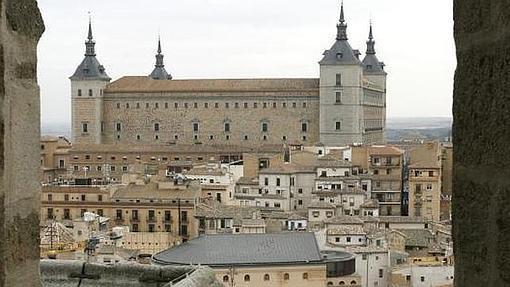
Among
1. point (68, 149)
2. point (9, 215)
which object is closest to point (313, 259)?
point (9, 215)

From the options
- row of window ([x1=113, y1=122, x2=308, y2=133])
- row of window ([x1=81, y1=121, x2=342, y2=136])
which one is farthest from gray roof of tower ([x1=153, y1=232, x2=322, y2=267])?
row of window ([x1=113, y1=122, x2=308, y2=133])

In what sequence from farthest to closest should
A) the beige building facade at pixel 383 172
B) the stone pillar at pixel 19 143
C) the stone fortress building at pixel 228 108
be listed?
the stone fortress building at pixel 228 108 < the beige building facade at pixel 383 172 < the stone pillar at pixel 19 143

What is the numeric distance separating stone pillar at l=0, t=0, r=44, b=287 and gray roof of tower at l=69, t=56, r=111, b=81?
171 ft

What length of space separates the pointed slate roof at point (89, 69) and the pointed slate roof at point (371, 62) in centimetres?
1806

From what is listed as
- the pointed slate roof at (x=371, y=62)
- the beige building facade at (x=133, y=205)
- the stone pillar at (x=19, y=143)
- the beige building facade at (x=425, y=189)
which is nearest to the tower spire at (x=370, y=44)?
the pointed slate roof at (x=371, y=62)

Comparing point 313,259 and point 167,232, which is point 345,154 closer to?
point 167,232

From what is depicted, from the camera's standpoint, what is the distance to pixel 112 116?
52844mm

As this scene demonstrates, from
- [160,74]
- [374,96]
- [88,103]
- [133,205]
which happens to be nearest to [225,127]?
[88,103]

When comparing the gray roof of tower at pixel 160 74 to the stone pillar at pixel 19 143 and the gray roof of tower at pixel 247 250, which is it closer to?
the gray roof of tower at pixel 247 250

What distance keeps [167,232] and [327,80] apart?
83.3 ft

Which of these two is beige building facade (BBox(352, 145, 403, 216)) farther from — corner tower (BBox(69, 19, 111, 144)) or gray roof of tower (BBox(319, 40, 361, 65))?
corner tower (BBox(69, 19, 111, 144))

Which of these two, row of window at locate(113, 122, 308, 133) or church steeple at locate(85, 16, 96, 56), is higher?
church steeple at locate(85, 16, 96, 56)

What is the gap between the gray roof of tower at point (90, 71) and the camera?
5284 centimetres

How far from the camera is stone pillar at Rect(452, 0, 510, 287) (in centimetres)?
104
